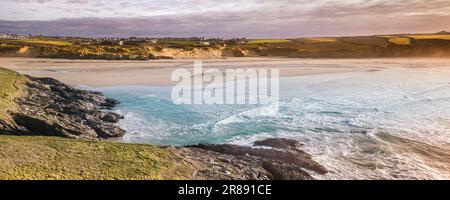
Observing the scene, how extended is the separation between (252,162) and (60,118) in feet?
24.2

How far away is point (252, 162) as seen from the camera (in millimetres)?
8156

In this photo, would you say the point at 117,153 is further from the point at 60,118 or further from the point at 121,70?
the point at 121,70

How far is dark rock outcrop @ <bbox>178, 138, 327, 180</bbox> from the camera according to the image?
739 cm

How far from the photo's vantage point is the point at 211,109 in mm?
16438

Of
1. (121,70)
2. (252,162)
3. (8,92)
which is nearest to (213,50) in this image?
(121,70)

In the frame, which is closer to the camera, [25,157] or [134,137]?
[25,157]

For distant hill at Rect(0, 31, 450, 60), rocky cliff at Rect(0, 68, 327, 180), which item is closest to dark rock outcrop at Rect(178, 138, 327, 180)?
rocky cliff at Rect(0, 68, 327, 180)

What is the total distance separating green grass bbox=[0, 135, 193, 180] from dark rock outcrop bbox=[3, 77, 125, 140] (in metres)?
2.46

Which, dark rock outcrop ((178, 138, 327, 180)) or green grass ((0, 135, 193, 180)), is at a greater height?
green grass ((0, 135, 193, 180))

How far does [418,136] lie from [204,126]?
659 cm

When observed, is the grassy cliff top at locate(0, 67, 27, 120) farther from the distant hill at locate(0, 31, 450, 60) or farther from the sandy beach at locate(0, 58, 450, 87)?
the distant hill at locate(0, 31, 450, 60)

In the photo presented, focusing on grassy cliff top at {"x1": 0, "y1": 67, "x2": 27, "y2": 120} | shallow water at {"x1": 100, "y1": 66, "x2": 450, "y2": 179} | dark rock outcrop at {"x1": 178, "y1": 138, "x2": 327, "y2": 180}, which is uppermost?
grassy cliff top at {"x1": 0, "y1": 67, "x2": 27, "y2": 120}
